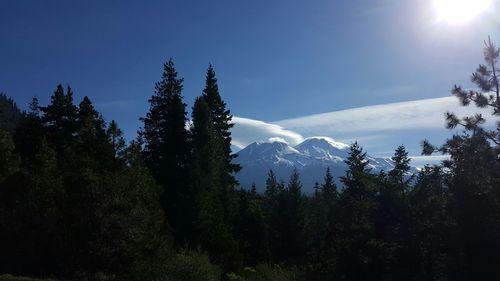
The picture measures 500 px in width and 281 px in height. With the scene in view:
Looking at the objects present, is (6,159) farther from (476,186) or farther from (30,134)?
(476,186)

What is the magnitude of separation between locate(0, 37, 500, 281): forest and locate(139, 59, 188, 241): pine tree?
0.31 feet

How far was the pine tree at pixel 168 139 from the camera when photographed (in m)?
38.5

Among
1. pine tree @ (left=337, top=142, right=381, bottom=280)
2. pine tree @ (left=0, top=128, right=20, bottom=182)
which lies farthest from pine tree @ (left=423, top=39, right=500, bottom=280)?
pine tree @ (left=0, top=128, right=20, bottom=182)

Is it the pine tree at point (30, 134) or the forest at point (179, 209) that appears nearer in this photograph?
the forest at point (179, 209)

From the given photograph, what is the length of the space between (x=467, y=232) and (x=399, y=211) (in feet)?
23.8

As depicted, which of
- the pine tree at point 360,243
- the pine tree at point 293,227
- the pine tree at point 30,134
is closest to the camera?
the pine tree at point 360,243

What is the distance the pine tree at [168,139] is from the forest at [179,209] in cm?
9

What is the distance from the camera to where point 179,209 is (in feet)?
109

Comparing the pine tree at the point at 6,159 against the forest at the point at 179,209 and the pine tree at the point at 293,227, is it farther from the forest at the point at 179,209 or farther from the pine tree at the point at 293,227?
the pine tree at the point at 293,227

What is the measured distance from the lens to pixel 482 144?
67.2 feet

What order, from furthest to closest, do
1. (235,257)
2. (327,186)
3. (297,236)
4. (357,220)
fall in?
(327,186)
(297,236)
(235,257)
(357,220)

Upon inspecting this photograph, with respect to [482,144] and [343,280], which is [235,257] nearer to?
[343,280]

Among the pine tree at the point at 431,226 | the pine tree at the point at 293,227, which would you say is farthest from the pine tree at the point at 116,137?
the pine tree at the point at 293,227

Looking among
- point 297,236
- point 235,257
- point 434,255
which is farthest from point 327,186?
point 434,255
